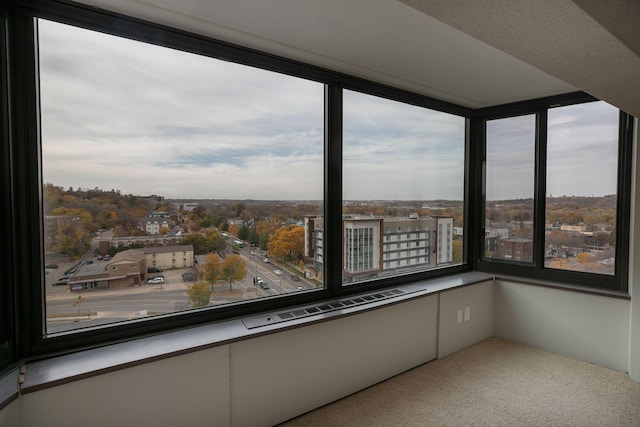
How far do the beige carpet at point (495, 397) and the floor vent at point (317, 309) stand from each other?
68 cm

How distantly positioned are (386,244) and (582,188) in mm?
2057

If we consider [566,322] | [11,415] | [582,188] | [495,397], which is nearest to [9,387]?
[11,415]

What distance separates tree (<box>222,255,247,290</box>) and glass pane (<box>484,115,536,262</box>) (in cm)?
306

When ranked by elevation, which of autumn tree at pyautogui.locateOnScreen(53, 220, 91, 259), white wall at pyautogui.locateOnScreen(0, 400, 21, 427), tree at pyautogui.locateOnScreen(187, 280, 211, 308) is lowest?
white wall at pyautogui.locateOnScreen(0, 400, 21, 427)

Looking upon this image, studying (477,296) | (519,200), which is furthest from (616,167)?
(477,296)

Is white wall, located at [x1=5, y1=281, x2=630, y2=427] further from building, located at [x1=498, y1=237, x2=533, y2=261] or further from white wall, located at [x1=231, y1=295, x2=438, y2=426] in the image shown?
building, located at [x1=498, y1=237, x2=533, y2=261]

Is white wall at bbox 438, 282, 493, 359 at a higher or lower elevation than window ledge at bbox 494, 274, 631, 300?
lower

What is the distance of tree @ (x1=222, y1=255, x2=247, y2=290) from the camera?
2248 millimetres

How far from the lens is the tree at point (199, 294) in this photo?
2.11m

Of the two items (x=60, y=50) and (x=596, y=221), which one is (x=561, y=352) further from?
(x=60, y=50)

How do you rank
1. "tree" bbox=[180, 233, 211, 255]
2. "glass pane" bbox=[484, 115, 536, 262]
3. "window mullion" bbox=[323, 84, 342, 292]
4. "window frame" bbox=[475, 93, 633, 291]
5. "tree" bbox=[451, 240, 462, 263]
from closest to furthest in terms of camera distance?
"tree" bbox=[180, 233, 211, 255] < "window mullion" bbox=[323, 84, 342, 292] < "window frame" bbox=[475, 93, 633, 291] < "glass pane" bbox=[484, 115, 536, 262] < "tree" bbox=[451, 240, 462, 263]

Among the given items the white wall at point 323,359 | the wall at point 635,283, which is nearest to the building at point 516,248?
the wall at point 635,283

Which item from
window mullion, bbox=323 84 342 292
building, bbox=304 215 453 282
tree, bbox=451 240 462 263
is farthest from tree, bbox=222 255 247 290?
tree, bbox=451 240 462 263

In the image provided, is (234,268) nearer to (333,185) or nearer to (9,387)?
(333,185)
